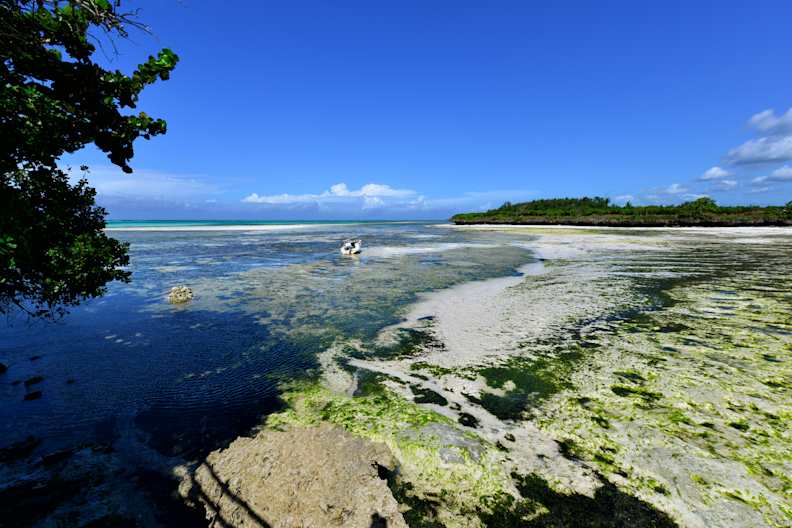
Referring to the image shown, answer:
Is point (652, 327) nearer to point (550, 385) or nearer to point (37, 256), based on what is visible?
point (550, 385)

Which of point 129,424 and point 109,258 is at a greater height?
point 109,258

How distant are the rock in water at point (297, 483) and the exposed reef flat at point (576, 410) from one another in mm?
329

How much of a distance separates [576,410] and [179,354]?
9.09 m

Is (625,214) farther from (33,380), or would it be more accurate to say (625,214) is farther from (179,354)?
(33,380)

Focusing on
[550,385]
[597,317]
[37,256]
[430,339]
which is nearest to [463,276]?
[597,317]

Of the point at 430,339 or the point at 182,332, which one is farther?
the point at 182,332

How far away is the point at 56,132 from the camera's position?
4258 mm

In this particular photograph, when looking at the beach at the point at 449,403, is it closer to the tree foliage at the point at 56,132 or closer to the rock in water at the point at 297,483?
the rock in water at the point at 297,483

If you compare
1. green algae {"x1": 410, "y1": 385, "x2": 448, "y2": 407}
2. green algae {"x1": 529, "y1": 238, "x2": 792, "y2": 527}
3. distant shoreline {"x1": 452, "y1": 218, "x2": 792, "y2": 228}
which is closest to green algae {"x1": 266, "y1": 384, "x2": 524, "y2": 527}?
green algae {"x1": 410, "y1": 385, "x2": 448, "y2": 407}

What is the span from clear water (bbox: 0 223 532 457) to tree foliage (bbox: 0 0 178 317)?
7.53ft

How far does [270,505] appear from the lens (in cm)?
400

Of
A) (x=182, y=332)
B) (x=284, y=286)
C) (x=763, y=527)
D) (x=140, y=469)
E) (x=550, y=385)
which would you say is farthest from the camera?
(x=284, y=286)

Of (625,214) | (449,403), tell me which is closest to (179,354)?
(449,403)

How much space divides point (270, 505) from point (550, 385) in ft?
17.5
